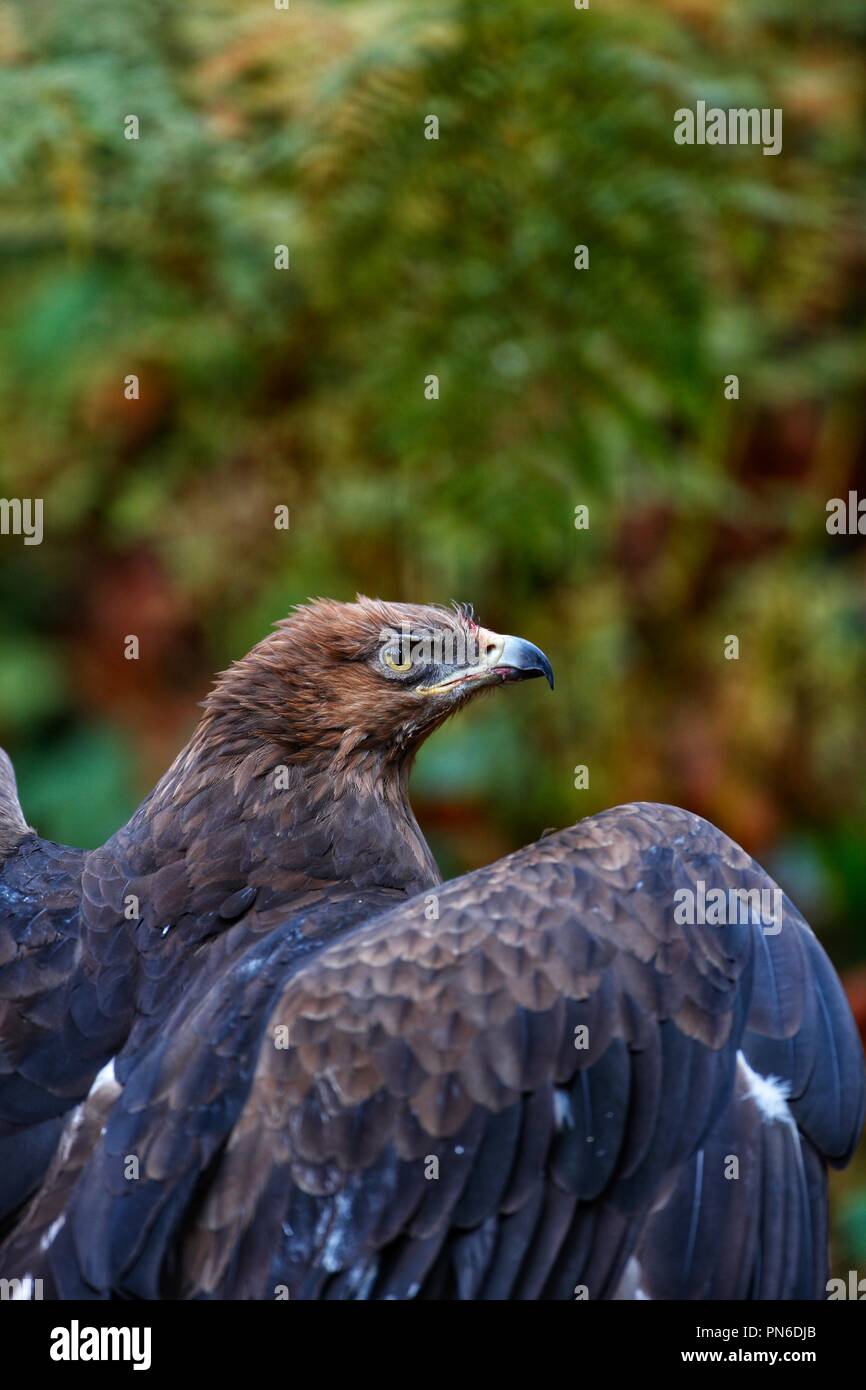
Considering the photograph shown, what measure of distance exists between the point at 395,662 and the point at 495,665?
0.83 feet

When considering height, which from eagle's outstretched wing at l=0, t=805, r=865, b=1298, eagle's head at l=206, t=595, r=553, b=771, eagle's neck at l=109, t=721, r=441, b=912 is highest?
eagle's head at l=206, t=595, r=553, b=771

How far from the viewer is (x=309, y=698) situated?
4.11 meters

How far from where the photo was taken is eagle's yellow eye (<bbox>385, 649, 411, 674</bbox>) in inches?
165

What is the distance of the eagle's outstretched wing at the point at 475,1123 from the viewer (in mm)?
3307

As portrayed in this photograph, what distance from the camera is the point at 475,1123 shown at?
3303mm

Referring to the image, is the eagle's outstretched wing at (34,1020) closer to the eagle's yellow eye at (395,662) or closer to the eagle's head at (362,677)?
the eagle's head at (362,677)

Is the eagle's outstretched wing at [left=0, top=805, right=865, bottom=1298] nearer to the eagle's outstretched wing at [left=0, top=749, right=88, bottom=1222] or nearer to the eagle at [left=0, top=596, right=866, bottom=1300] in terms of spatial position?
the eagle at [left=0, top=596, right=866, bottom=1300]

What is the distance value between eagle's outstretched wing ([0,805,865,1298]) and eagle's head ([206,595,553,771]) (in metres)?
0.72

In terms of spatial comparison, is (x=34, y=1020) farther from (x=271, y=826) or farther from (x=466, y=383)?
(x=466, y=383)

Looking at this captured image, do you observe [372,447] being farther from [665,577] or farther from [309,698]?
[309,698]

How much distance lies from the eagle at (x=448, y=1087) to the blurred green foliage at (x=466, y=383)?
2528 mm

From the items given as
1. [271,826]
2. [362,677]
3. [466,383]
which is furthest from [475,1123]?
[466,383]

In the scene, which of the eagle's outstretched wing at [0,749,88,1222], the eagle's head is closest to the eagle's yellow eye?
the eagle's head

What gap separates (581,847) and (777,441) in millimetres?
4934
